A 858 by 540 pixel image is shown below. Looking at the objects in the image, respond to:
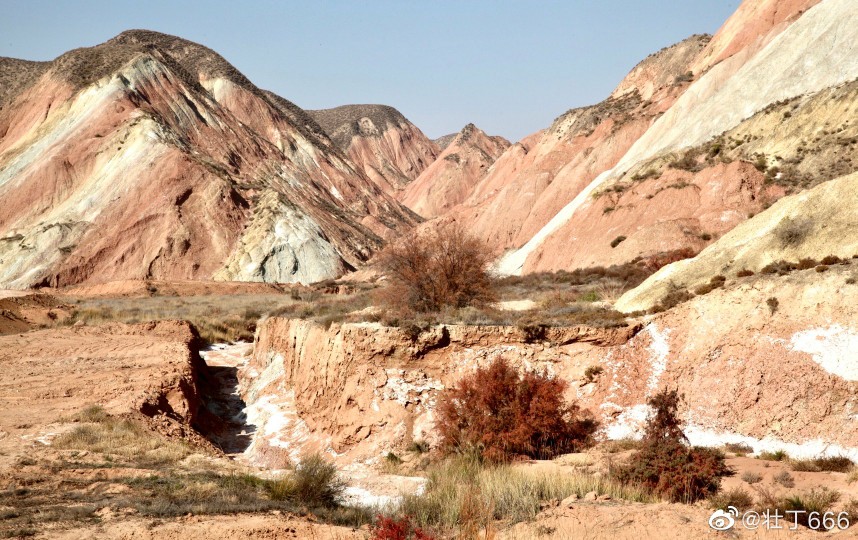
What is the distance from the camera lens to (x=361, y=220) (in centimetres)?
7775

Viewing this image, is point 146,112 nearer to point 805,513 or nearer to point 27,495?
point 27,495

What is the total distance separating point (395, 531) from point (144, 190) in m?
52.6

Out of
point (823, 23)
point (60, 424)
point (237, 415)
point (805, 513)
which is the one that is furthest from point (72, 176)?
point (805, 513)

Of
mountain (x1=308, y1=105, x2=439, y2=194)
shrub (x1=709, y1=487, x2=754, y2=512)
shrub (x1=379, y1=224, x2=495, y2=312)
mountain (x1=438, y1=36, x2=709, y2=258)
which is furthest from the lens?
mountain (x1=308, y1=105, x2=439, y2=194)

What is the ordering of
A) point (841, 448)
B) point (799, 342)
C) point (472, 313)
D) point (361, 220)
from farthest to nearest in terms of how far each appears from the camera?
point (361, 220)
point (472, 313)
point (799, 342)
point (841, 448)

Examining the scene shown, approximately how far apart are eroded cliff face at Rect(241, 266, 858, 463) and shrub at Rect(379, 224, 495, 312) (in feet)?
10.8

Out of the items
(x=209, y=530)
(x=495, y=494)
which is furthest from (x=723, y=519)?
(x=209, y=530)

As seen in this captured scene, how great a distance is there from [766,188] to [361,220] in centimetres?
5415

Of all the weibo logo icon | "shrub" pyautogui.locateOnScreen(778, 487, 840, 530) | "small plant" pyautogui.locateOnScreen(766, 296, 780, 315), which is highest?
"small plant" pyautogui.locateOnScreen(766, 296, 780, 315)

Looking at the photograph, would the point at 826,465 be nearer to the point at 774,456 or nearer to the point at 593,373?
the point at 774,456

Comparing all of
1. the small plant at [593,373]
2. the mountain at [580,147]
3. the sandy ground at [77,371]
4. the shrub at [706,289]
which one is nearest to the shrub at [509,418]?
the small plant at [593,373]

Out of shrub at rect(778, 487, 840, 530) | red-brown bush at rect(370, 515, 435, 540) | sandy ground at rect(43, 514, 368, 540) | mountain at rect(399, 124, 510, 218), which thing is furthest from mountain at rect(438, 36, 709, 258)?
sandy ground at rect(43, 514, 368, 540)

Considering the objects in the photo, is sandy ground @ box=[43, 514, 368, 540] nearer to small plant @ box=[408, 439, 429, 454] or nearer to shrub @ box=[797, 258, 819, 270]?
small plant @ box=[408, 439, 429, 454]

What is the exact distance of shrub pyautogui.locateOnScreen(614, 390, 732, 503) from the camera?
9.68 metres
